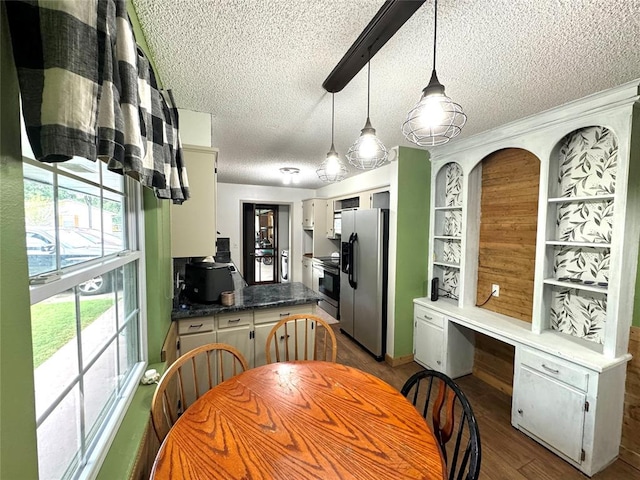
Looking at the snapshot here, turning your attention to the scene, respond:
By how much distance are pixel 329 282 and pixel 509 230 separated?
2.64 m

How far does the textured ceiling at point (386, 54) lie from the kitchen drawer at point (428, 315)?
1.84 m

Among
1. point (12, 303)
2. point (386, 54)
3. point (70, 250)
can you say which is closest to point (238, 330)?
point (70, 250)

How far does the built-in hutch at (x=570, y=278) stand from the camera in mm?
1676

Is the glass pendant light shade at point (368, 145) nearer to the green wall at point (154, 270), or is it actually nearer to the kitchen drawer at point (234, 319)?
the green wall at point (154, 270)

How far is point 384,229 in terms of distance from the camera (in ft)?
9.98

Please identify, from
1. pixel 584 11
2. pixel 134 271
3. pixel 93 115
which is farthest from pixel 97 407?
pixel 584 11

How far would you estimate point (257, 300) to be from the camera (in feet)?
7.52

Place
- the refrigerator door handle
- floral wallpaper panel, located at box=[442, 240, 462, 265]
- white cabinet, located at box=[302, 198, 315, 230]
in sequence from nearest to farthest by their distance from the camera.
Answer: floral wallpaper panel, located at box=[442, 240, 462, 265] → the refrigerator door handle → white cabinet, located at box=[302, 198, 315, 230]

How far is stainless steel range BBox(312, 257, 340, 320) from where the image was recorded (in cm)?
424

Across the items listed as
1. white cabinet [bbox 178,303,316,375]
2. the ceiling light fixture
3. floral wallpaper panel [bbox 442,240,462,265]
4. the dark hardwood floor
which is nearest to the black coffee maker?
white cabinet [bbox 178,303,316,375]

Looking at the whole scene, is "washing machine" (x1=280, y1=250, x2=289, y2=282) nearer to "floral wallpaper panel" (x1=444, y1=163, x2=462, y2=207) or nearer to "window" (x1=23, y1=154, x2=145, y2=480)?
"floral wallpaper panel" (x1=444, y1=163, x2=462, y2=207)

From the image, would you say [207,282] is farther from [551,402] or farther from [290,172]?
[551,402]

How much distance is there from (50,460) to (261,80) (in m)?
1.86

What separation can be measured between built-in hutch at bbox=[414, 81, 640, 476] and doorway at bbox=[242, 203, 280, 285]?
4.22 meters
